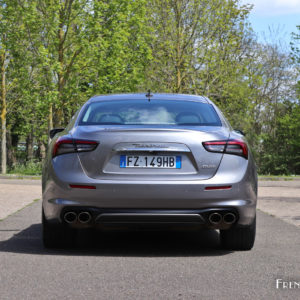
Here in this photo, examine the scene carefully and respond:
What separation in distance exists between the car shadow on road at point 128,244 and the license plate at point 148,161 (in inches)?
36.8

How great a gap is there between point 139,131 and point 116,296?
6.65 feet

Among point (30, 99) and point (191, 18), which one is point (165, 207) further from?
point (191, 18)

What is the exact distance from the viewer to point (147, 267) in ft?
19.4

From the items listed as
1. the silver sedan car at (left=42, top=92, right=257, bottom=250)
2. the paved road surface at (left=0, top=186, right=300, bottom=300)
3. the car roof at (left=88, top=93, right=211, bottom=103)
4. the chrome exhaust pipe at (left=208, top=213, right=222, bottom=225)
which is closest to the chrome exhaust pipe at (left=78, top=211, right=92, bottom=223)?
the silver sedan car at (left=42, top=92, right=257, bottom=250)

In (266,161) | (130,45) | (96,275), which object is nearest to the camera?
(96,275)

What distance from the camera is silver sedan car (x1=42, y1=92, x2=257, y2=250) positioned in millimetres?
6215

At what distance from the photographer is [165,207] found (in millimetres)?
6223

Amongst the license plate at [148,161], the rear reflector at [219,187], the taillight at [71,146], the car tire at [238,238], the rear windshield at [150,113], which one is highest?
the rear windshield at [150,113]

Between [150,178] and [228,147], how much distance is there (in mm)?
797

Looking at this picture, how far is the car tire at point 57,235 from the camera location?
6715 millimetres

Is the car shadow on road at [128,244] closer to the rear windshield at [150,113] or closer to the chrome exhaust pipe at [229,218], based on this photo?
the chrome exhaust pipe at [229,218]

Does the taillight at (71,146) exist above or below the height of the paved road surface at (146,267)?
above

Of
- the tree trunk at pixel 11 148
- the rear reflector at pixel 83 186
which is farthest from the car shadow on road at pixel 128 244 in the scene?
the tree trunk at pixel 11 148

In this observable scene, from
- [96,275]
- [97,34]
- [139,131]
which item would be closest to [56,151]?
[139,131]
